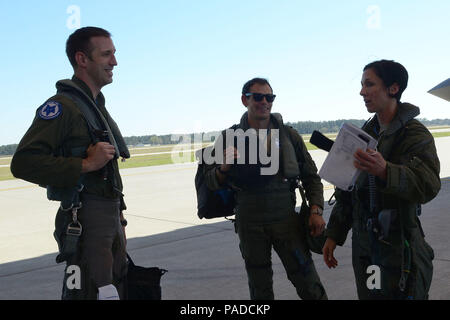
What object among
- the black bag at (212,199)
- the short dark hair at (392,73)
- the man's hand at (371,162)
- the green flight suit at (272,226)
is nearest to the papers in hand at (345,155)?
the man's hand at (371,162)

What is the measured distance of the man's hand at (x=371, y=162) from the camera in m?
2.23

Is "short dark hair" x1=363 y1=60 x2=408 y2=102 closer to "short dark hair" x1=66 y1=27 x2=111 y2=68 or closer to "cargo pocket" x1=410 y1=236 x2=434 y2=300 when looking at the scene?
"cargo pocket" x1=410 y1=236 x2=434 y2=300

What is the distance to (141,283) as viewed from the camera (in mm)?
2707

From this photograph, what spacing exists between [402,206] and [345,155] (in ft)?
1.42

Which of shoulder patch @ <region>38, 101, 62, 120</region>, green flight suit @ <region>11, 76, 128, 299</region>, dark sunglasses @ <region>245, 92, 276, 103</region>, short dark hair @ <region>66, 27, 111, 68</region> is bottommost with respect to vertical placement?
green flight suit @ <region>11, 76, 128, 299</region>

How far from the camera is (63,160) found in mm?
2336

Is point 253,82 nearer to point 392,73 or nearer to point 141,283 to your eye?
point 392,73

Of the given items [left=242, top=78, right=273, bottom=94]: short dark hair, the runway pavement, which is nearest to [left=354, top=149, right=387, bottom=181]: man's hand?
[left=242, top=78, right=273, bottom=94]: short dark hair

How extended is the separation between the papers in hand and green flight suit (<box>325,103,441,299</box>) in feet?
0.53

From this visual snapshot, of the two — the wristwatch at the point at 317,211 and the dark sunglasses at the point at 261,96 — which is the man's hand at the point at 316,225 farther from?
the dark sunglasses at the point at 261,96

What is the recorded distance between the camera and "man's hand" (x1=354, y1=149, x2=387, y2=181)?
223 centimetres

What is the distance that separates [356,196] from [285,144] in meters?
0.71

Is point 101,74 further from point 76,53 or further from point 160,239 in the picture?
point 160,239
